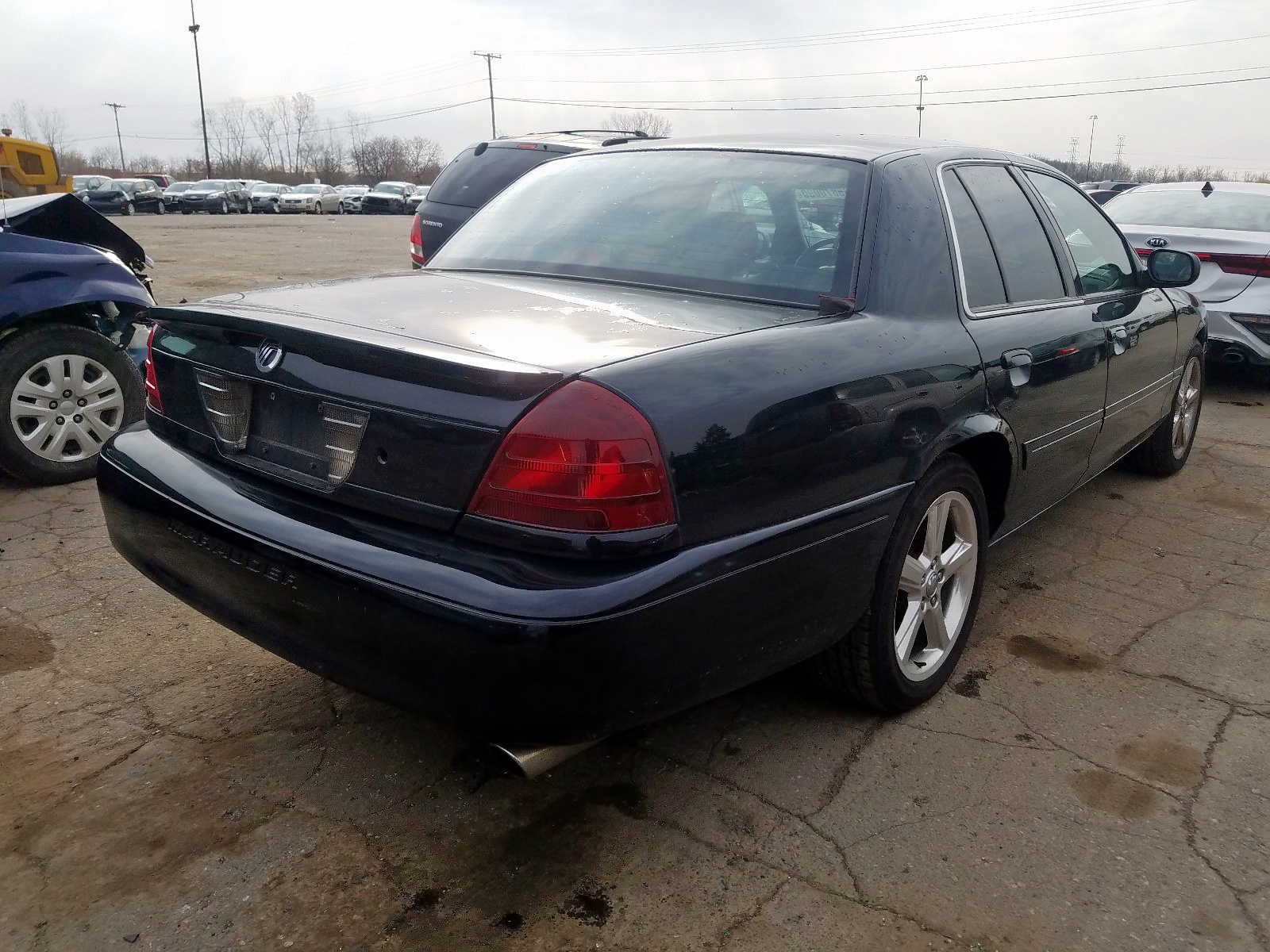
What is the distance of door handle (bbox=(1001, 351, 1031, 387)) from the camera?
9.86 ft

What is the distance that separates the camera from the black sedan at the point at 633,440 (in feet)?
6.37

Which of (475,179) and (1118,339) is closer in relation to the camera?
(1118,339)

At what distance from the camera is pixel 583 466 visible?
6.32ft

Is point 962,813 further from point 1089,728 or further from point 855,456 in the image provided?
point 855,456

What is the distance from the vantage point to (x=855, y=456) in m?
2.37

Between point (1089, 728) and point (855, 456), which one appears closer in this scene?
point (855, 456)

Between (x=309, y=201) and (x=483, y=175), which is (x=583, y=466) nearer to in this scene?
(x=483, y=175)

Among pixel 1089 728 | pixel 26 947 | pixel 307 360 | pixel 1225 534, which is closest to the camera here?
pixel 26 947

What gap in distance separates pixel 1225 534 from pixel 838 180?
2.80 m

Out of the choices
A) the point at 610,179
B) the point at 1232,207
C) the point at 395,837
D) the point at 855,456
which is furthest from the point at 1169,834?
the point at 1232,207

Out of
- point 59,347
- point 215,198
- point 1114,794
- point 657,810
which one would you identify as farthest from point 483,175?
point 215,198

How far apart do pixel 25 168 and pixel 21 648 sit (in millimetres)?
10280

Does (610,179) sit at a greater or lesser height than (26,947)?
greater

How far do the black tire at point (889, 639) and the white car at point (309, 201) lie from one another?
51294 millimetres
